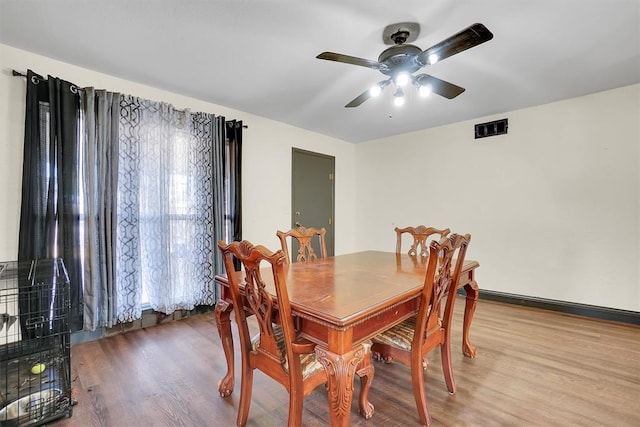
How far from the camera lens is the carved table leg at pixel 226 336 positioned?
5.53 feet

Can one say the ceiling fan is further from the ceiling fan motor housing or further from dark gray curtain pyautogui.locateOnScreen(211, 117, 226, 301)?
dark gray curtain pyautogui.locateOnScreen(211, 117, 226, 301)

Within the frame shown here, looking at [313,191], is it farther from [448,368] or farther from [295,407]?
[295,407]

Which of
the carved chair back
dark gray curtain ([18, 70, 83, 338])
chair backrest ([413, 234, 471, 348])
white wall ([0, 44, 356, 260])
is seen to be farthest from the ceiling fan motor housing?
dark gray curtain ([18, 70, 83, 338])

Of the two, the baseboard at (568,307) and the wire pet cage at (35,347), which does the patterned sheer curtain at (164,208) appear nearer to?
the wire pet cage at (35,347)

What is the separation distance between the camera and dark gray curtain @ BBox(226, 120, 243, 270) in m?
3.38

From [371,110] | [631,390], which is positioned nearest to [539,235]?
[631,390]

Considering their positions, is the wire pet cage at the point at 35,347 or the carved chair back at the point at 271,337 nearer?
the carved chair back at the point at 271,337

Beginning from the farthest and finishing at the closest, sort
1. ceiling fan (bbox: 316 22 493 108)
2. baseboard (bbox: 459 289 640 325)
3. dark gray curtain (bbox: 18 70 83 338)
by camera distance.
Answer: baseboard (bbox: 459 289 640 325) < dark gray curtain (bbox: 18 70 83 338) < ceiling fan (bbox: 316 22 493 108)

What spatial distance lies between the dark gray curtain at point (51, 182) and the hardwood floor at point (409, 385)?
2.47 ft

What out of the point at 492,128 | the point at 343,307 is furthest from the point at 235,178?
the point at 492,128

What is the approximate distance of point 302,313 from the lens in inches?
47.9

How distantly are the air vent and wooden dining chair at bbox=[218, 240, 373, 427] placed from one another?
3483 mm

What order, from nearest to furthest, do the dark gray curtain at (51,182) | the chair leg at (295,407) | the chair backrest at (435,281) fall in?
the chair leg at (295,407), the chair backrest at (435,281), the dark gray curtain at (51,182)

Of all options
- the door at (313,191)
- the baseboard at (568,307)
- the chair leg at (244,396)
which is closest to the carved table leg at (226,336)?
the chair leg at (244,396)
